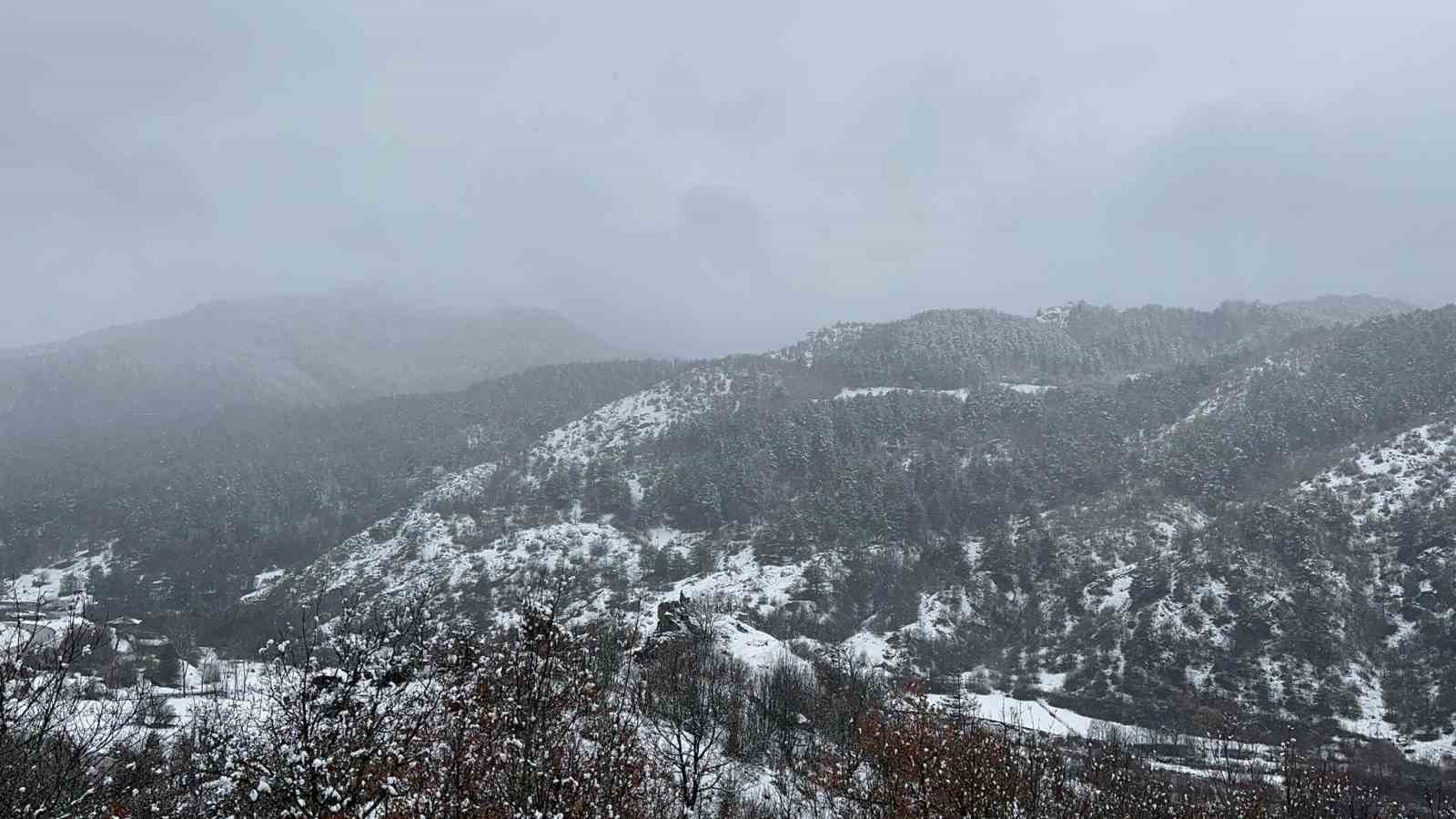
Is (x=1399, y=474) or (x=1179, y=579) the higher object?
(x=1399, y=474)

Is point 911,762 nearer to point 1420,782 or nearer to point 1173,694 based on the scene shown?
point 1420,782

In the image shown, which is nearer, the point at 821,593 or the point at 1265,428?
→ the point at 821,593

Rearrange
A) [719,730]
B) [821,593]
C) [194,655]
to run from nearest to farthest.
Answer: [719,730] < [194,655] < [821,593]

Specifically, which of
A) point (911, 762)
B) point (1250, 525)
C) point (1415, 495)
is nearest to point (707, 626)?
point (911, 762)

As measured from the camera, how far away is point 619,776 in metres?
23.3

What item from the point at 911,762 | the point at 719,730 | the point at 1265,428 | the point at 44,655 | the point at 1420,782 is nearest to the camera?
the point at 44,655

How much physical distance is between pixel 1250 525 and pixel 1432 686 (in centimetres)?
4261

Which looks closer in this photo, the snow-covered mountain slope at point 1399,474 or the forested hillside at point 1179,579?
the forested hillside at point 1179,579

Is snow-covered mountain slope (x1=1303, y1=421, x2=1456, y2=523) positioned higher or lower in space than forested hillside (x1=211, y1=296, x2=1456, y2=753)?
higher

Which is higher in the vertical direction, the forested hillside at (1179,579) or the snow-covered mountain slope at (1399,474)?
the snow-covered mountain slope at (1399,474)

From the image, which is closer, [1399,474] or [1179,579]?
[1179,579]

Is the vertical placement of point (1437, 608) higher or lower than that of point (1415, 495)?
lower

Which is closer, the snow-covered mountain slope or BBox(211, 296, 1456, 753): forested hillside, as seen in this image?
BBox(211, 296, 1456, 753): forested hillside

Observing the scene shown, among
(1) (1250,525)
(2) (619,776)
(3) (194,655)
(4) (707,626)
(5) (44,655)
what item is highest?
(5) (44,655)
